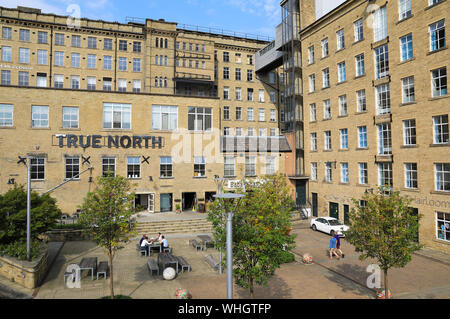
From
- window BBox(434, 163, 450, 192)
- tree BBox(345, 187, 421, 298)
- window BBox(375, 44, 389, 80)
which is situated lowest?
tree BBox(345, 187, 421, 298)

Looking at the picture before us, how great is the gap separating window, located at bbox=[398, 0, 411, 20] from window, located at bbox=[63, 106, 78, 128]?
30.8m

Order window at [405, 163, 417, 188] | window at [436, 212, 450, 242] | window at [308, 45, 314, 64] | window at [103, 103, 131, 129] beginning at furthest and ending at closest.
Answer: window at [308, 45, 314, 64] < window at [103, 103, 131, 129] < window at [405, 163, 417, 188] < window at [436, 212, 450, 242]

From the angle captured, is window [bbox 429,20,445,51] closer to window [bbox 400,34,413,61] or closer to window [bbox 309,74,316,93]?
window [bbox 400,34,413,61]

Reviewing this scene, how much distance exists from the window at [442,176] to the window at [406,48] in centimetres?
888

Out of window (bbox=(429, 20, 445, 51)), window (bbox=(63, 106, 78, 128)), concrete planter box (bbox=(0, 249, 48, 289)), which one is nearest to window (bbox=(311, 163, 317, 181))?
window (bbox=(429, 20, 445, 51))

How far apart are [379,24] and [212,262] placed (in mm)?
24873

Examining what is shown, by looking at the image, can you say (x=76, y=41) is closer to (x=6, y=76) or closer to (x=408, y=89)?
(x=6, y=76)

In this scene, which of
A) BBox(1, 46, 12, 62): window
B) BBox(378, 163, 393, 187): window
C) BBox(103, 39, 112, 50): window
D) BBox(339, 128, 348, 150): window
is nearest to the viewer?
BBox(378, 163, 393, 187): window

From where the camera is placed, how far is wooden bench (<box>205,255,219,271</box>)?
17350mm

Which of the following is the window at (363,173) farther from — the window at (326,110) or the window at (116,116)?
the window at (116,116)

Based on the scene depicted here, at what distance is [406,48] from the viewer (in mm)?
24391

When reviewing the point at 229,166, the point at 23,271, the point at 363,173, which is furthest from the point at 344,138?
the point at 23,271

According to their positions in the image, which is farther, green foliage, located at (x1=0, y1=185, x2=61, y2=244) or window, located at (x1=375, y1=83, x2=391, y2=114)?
window, located at (x1=375, y1=83, x2=391, y2=114)

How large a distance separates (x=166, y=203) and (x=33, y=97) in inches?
657
